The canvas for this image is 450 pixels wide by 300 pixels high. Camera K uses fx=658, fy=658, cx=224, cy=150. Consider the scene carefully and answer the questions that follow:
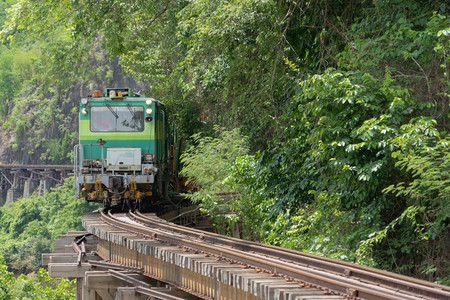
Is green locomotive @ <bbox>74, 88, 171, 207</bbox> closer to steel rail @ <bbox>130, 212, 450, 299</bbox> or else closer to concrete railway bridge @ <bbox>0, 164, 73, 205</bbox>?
steel rail @ <bbox>130, 212, 450, 299</bbox>

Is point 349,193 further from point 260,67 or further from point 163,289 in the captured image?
point 260,67

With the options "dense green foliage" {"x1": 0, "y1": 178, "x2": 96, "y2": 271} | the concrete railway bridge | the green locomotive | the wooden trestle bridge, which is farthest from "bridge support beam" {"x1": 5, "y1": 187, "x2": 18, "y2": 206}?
the wooden trestle bridge

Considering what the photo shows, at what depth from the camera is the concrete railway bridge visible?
60.2 metres

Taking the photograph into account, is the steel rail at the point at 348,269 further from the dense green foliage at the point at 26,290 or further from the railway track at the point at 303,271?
the dense green foliage at the point at 26,290

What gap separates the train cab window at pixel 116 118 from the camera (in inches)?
591

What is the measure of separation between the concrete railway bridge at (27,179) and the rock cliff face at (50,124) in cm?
575

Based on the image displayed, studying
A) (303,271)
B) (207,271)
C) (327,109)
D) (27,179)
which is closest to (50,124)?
(27,179)

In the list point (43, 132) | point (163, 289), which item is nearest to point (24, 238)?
point (43, 132)

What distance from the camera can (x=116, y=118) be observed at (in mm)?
15031

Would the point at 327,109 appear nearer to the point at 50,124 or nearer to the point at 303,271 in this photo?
the point at 303,271

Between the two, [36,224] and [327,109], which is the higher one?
[327,109]

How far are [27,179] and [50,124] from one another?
10.9m

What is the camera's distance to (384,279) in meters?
5.75

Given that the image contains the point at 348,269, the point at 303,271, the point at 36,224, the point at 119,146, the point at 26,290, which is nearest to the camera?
the point at 303,271
